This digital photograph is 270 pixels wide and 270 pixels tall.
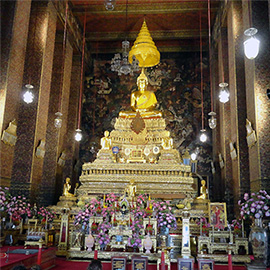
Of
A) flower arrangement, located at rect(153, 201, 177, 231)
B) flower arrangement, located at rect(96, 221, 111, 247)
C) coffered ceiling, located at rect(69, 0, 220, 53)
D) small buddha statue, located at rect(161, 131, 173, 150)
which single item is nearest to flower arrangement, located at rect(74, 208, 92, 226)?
flower arrangement, located at rect(96, 221, 111, 247)

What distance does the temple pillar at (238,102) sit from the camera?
8.09m

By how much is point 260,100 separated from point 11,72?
5.64 metres

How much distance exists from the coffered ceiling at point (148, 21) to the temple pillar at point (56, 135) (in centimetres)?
176

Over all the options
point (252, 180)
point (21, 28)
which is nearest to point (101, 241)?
point (252, 180)

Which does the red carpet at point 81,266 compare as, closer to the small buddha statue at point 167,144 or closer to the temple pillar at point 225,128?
the temple pillar at point 225,128

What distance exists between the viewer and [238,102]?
852 cm

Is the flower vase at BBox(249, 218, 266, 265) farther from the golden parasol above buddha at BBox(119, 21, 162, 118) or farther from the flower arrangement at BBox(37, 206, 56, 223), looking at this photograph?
the golden parasol above buddha at BBox(119, 21, 162, 118)

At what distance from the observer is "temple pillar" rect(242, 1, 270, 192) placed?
6508 millimetres

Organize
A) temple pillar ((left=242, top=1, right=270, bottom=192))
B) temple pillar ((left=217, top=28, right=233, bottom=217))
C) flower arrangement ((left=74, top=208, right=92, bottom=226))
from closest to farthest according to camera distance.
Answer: flower arrangement ((left=74, top=208, right=92, bottom=226)) < temple pillar ((left=242, top=1, right=270, bottom=192)) < temple pillar ((left=217, top=28, right=233, bottom=217))

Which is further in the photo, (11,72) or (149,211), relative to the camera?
(11,72)

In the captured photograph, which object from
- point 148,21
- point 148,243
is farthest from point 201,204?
point 148,21

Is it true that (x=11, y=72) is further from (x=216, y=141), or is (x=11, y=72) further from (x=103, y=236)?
(x=216, y=141)

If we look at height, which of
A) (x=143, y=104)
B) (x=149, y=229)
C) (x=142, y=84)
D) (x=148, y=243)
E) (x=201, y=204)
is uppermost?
(x=142, y=84)

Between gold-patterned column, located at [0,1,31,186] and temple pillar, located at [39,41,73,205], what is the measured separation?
7.64ft
